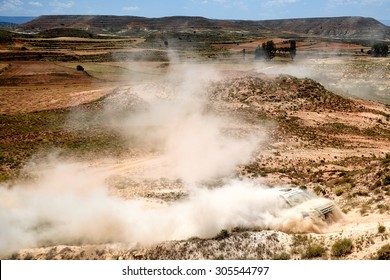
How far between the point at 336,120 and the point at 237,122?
9.24 m

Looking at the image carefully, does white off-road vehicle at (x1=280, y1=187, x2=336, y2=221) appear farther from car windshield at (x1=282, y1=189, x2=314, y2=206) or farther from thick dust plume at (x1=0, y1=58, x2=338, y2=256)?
thick dust plume at (x1=0, y1=58, x2=338, y2=256)

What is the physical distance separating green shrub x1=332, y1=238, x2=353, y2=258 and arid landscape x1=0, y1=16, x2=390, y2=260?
40mm

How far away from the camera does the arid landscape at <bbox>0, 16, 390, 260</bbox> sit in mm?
13414

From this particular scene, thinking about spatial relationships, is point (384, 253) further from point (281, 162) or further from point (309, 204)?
point (281, 162)

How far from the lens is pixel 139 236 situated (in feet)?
46.5

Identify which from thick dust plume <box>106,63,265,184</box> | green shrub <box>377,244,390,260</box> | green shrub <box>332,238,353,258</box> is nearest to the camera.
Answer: green shrub <box>377,244,390,260</box>

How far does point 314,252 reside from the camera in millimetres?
11711

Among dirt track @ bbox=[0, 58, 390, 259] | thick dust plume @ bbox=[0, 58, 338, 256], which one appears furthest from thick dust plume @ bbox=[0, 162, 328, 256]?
dirt track @ bbox=[0, 58, 390, 259]

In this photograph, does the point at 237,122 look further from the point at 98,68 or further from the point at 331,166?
the point at 98,68

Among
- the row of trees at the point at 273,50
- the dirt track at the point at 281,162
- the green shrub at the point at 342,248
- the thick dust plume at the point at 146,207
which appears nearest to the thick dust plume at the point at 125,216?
the thick dust plume at the point at 146,207

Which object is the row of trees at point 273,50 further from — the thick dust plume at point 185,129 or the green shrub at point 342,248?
the green shrub at point 342,248

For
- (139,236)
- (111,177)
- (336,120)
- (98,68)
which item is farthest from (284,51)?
(139,236)

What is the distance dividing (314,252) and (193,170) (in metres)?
11.2

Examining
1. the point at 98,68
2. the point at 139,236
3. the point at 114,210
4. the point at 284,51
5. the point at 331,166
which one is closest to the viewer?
the point at 139,236
